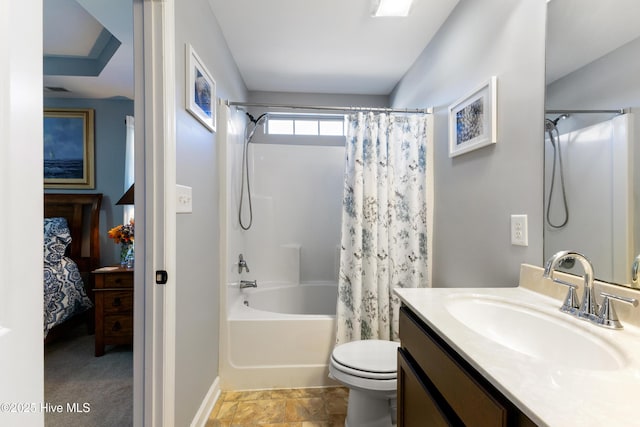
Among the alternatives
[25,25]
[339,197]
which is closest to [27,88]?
[25,25]

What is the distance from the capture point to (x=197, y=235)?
151cm

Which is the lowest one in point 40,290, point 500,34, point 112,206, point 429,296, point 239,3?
point 429,296

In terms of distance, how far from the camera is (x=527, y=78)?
1.13m

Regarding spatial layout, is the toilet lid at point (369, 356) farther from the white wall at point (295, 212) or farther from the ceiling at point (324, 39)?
the ceiling at point (324, 39)

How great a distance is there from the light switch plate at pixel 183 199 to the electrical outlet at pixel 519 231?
4.62ft

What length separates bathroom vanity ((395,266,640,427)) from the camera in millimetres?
462

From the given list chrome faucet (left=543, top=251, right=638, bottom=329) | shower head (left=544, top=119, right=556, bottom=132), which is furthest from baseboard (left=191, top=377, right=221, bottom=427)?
shower head (left=544, top=119, right=556, bottom=132)

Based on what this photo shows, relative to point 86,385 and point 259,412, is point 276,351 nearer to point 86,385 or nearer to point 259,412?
point 259,412

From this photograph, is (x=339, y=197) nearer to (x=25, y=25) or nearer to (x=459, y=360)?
(x=459, y=360)

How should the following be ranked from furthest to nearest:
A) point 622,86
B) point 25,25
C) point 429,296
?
1. point 429,296
2. point 622,86
3. point 25,25

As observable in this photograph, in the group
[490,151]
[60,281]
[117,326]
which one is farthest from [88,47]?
[490,151]

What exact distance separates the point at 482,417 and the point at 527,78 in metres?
1.19

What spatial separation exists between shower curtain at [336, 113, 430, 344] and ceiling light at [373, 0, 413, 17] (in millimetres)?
557

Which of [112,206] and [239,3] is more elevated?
[239,3]
